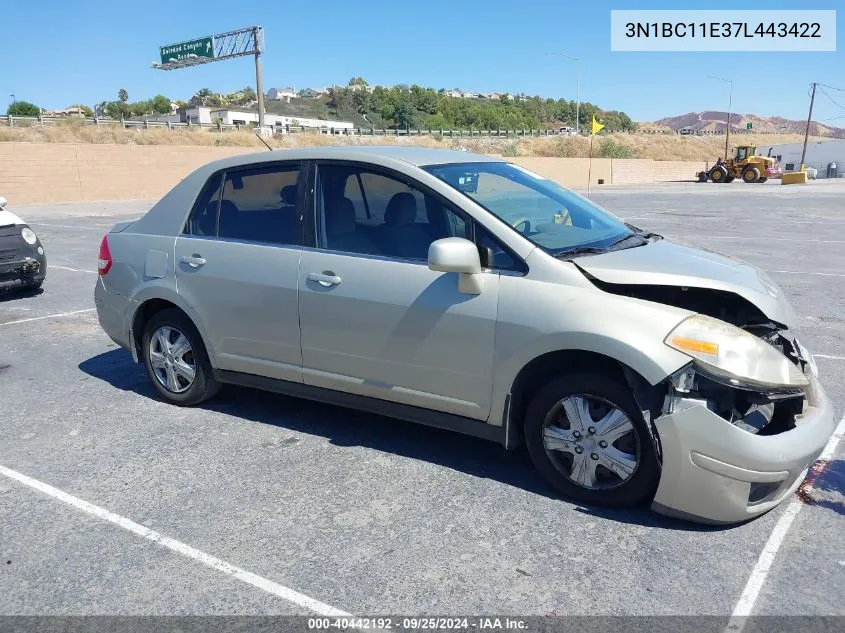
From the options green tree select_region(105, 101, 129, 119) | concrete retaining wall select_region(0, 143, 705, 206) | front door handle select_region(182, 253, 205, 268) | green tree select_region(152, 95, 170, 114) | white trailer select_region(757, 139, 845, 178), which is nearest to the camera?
front door handle select_region(182, 253, 205, 268)

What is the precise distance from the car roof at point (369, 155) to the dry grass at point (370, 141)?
128ft

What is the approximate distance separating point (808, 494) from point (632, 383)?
3.87ft

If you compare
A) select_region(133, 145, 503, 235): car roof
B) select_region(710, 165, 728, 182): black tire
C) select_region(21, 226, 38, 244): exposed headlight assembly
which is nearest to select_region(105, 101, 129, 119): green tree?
select_region(710, 165, 728, 182): black tire

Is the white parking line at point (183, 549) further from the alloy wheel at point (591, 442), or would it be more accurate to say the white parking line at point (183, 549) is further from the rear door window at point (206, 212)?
the rear door window at point (206, 212)

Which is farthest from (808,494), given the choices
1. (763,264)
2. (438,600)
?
(763,264)

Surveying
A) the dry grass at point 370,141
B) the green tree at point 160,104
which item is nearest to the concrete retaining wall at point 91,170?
the dry grass at point 370,141

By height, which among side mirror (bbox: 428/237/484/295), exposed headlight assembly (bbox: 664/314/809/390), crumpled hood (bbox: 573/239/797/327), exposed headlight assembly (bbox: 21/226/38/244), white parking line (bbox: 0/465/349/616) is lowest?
white parking line (bbox: 0/465/349/616)

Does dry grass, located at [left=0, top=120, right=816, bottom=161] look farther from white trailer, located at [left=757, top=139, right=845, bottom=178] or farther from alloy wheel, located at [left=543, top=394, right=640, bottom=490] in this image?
alloy wheel, located at [left=543, top=394, right=640, bottom=490]

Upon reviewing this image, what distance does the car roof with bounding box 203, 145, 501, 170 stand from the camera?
4.27 m

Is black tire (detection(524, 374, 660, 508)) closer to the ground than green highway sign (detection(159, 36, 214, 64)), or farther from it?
closer to the ground

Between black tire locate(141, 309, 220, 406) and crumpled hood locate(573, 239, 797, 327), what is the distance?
8.69 feet

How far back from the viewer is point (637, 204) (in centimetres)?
2716

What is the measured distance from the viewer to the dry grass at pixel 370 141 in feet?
142

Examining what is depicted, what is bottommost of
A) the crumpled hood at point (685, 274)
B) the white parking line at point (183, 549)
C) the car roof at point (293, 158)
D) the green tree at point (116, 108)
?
the white parking line at point (183, 549)
